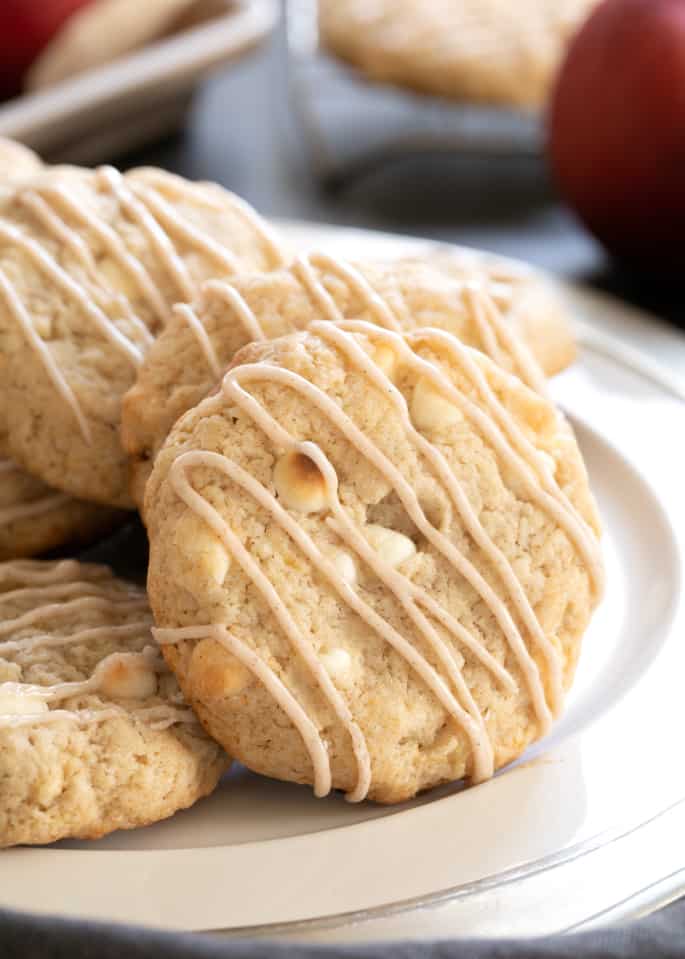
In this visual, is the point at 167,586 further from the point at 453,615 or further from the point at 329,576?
the point at 453,615

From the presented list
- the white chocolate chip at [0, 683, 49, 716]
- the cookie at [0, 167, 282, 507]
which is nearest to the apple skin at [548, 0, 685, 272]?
the cookie at [0, 167, 282, 507]

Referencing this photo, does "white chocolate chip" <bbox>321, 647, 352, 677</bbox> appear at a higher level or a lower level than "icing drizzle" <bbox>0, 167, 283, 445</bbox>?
lower

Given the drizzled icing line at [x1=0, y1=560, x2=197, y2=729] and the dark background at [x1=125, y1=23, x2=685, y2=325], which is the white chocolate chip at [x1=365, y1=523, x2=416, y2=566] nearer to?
the drizzled icing line at [x1=0, y1=560, x2=197, y2=729]

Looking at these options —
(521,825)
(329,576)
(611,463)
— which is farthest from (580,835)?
(611,463)

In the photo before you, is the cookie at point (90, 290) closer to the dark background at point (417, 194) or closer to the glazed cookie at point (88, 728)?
the glazed cookie at point (88, 728)

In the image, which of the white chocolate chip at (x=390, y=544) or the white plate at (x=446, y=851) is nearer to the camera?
the white plate at (x=446, y=851)

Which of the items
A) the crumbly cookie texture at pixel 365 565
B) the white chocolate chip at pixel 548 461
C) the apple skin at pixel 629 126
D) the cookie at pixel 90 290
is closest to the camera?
the crumbly cookie texture at pixel 365 565

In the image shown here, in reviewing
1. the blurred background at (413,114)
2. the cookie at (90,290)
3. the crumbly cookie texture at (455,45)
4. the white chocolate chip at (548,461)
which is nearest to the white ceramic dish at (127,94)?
the blurred background at (413,114)
